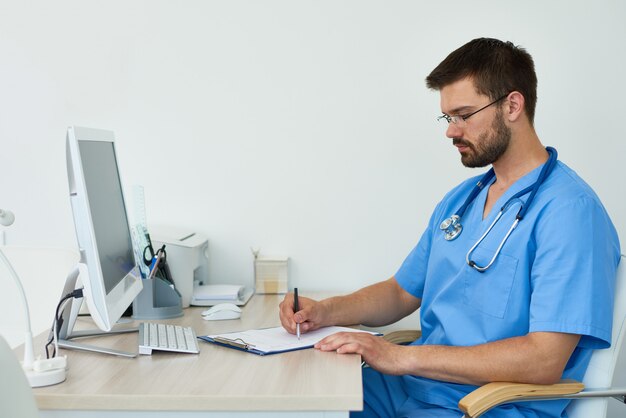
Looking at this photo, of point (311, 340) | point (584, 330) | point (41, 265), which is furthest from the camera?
point (41, 265)

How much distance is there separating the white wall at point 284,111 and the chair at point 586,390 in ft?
3.21

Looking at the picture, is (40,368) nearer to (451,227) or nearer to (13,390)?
(13,390)

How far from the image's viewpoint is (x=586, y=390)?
5.33ft

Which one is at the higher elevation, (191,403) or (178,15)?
(178,15)

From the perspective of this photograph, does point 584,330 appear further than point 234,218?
No

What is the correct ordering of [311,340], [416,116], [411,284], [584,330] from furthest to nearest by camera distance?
[416,116]
[411,284]
[311,340]
[584,330]

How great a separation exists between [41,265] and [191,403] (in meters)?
1.26

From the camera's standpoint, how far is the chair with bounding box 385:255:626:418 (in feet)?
4.87

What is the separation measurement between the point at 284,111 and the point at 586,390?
1404mm

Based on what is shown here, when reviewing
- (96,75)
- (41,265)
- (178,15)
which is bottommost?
(41,265)

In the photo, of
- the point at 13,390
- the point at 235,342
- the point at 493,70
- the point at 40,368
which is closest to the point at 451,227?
the point at 493,70

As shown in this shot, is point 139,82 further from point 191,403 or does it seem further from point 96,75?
point 191,403

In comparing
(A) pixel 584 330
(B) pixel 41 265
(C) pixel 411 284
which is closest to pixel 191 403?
(A) pixel 584 330

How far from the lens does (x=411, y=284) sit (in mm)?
2111
